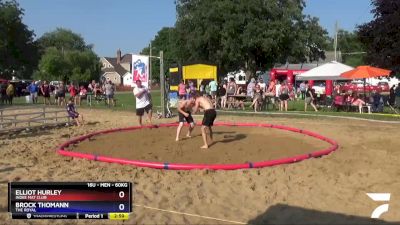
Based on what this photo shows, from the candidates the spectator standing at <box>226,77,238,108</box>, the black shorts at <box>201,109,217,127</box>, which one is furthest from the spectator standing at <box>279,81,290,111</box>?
the black shorts at <box>201,109,217,127</box>

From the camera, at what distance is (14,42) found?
247 feet

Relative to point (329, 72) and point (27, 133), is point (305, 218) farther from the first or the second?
point (329, 72)

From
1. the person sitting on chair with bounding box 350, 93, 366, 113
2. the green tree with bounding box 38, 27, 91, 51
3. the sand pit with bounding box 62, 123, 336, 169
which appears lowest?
the sand pit with bounding box 62, 123, 336, 169

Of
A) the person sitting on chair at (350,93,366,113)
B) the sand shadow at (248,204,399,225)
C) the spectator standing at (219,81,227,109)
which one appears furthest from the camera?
the spectator standing at (219,81,227,109)

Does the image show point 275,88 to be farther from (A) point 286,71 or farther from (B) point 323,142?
(A) point 286,71

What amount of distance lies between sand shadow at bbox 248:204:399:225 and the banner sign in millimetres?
13049

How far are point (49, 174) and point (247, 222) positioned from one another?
451 cm

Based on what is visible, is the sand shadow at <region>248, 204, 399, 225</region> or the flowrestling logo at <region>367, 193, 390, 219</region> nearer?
the sand shadow at <region>248, 204, 399, 225</region>

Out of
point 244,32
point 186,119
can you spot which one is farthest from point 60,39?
point 186,119

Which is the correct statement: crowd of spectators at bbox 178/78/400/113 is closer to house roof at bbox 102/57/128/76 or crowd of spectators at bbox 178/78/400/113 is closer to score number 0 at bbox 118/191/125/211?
score number 0 at bbox 118/191/125/211

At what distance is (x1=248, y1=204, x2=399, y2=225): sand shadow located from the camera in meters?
6.57

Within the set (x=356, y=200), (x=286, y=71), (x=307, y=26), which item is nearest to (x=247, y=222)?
(x=356, y=200)

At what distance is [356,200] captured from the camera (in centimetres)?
757
